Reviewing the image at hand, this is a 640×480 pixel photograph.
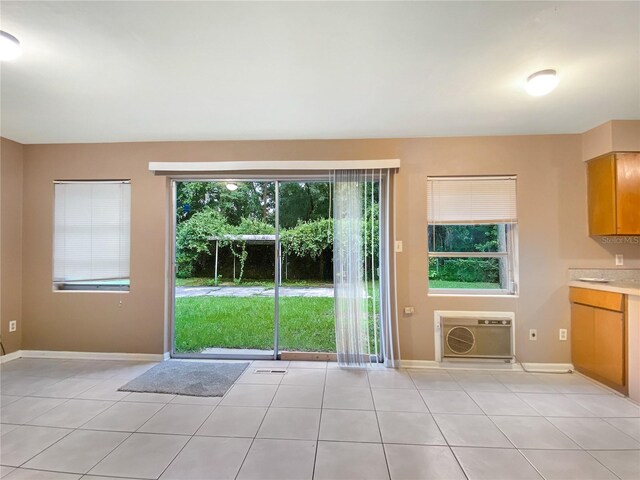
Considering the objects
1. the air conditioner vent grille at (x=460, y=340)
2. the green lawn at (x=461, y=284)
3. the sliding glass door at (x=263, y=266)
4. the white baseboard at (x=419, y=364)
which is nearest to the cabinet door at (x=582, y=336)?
the green lawn at (x=461, y=284)

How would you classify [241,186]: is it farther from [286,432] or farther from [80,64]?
[286,432]

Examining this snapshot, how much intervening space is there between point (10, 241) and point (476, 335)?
5362mm

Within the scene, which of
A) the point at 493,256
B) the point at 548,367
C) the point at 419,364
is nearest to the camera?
the point at 548,367

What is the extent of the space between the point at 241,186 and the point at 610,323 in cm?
400

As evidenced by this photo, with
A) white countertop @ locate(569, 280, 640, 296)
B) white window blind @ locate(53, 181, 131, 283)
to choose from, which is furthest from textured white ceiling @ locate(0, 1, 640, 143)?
white countertop @ locate(569, 280, 640, 296)

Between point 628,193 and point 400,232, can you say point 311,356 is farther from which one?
point 628,193

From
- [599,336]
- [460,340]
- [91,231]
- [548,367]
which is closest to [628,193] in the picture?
[599,336]

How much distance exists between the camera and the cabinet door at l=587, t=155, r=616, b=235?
2.75m

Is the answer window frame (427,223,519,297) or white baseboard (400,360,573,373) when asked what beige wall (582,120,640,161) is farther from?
white baseboard (400,360,573,373)

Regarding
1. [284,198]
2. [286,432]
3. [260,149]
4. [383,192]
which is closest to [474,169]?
[383,192]

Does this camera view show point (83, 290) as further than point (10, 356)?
Yes

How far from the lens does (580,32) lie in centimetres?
165

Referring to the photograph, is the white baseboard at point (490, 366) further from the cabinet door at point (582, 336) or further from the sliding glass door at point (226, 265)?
the sliding glass door at point (226, 265)

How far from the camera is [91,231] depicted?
339 centimetres
